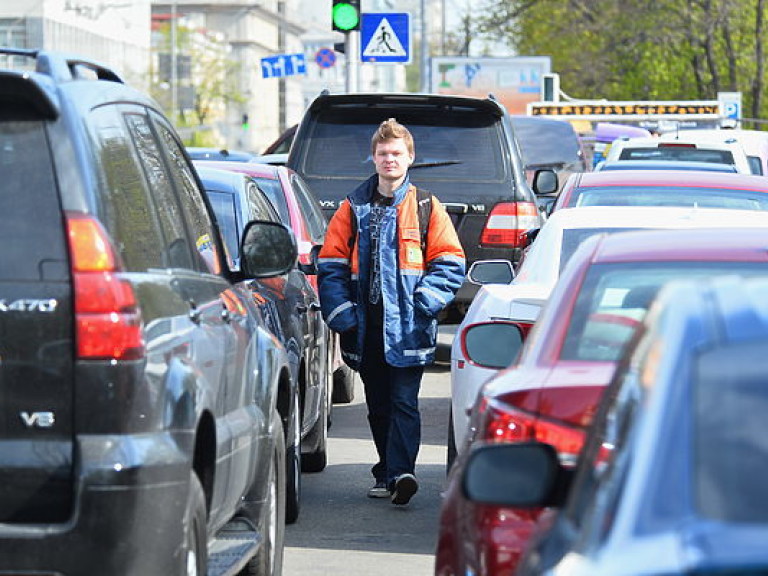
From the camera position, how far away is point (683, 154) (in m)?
21.6

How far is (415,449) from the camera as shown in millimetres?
9359

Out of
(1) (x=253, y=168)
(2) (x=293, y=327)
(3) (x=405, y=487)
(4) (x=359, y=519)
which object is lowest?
(4) (x=359, y=519)

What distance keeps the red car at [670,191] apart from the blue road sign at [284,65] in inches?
1443

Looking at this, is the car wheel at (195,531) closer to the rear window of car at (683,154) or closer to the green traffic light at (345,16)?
the green traffic light at (345,16)

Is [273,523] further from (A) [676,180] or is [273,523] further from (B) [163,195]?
(A) [676,180]

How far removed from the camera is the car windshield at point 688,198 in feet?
33.3

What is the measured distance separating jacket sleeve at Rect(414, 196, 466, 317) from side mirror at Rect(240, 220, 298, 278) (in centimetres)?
254

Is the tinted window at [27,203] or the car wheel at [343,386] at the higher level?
the tinted window at [27,203]

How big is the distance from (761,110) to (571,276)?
61.0m

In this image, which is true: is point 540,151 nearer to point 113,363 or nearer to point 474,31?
point 113,363

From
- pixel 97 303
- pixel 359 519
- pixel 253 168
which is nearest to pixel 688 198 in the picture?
pixel 359 519

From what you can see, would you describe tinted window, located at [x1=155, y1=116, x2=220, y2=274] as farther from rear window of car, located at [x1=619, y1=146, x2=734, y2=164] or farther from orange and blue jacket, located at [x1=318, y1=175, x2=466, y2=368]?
rear window of car, located at [x1=619, y1=146, x2=734, y2=164]

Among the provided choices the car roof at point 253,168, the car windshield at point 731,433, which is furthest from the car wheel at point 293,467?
the car windshield at point 731,433

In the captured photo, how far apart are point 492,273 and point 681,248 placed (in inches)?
144
